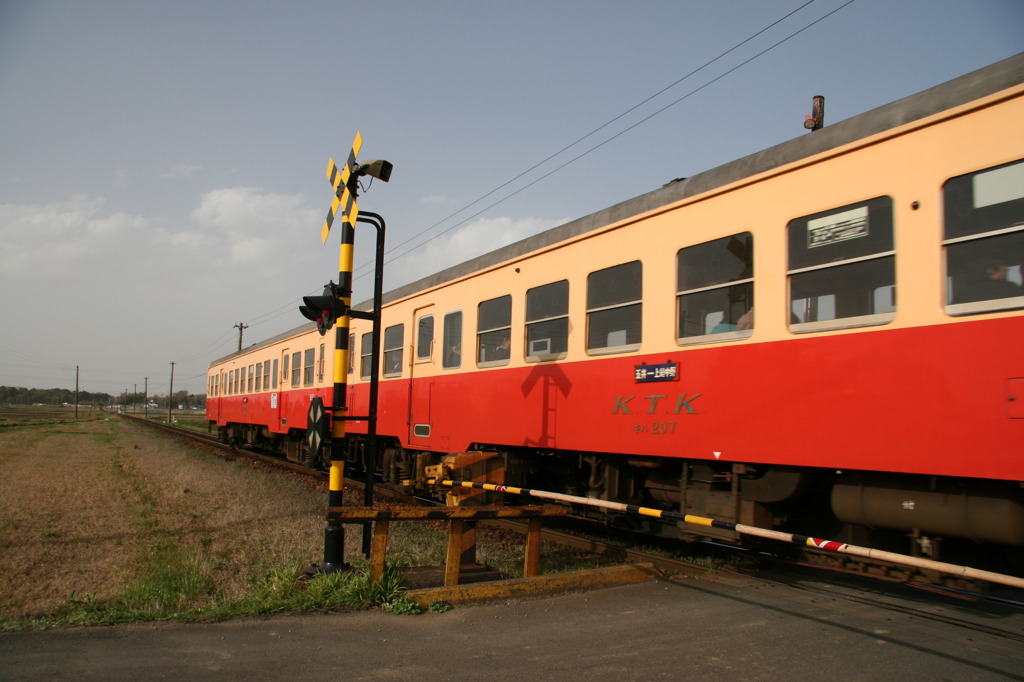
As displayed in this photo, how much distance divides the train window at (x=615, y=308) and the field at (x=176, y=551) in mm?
2107

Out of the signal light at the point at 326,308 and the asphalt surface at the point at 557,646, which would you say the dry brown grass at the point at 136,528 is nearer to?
the asphalt surface at the point at 557,646

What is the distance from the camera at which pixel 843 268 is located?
4.70 meters

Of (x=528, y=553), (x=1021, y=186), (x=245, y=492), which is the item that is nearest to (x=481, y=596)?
(x=528, y=553)

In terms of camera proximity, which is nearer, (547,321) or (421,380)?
(547,321)

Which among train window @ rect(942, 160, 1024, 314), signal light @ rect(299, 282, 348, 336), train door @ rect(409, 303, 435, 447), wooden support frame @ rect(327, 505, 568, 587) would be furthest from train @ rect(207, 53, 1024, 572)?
train door @ rect(409, 303, 435, 447)

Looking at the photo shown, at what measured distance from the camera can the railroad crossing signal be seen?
6.13 metres

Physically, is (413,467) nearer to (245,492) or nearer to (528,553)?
(245,492)

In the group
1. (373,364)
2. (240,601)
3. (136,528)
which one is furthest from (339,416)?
(136,528)

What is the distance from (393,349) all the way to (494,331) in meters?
3.31

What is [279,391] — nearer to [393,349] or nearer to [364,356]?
[364,356]

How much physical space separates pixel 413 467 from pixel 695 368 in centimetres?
596

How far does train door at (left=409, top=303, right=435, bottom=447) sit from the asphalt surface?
15.9 ft

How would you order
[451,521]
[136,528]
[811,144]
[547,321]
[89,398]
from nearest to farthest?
[811,144] < [451,521] < [547,321] < [136,528] < [89,398]

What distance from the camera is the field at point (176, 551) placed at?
4906 millimetres
